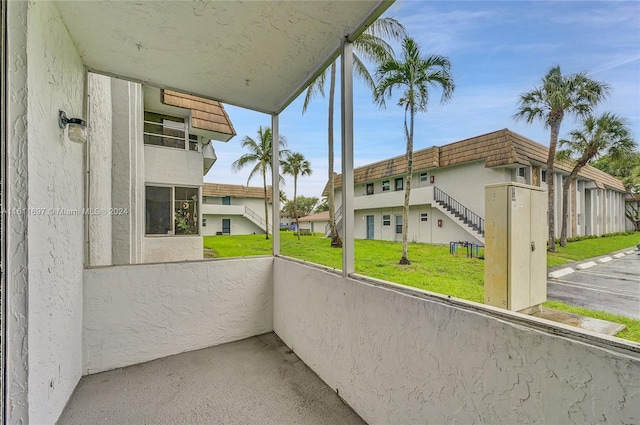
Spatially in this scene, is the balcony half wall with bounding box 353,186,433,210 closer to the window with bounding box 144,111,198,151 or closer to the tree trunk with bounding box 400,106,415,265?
the tree trunk with bounding box 400,106,415,265

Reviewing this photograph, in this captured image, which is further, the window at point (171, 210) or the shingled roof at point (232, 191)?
the shingled roof at point (232, 191)

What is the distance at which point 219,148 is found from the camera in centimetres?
736

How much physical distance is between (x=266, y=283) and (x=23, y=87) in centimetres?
264

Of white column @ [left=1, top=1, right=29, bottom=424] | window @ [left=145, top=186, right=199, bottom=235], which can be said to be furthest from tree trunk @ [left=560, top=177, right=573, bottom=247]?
window @ [left=145, top=186, right=199, bottom=235]

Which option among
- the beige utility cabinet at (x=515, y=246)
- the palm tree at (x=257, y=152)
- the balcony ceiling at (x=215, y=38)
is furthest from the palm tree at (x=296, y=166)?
the beige utility cabinet at (x=515, y=246)

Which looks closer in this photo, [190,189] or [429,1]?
[429,1]

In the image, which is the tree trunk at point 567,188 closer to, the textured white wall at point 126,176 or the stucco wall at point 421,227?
the stucco wall at point 421,227

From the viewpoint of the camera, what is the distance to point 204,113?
20.4ft

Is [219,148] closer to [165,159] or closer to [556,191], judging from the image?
[165,159]

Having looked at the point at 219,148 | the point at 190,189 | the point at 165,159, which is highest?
the point at 219,148

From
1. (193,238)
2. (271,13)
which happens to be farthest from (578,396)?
Result: (193,238)

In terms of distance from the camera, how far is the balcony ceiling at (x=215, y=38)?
180cm

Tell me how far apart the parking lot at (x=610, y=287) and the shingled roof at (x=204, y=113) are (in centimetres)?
645

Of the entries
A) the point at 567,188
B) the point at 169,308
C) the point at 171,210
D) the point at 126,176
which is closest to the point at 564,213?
the point at 567,188
